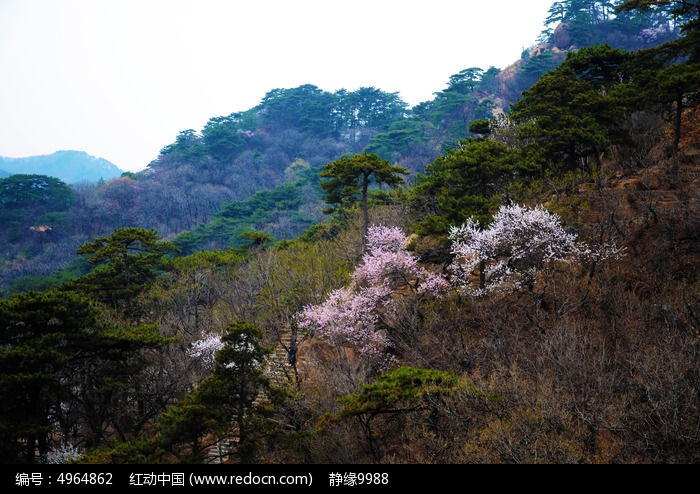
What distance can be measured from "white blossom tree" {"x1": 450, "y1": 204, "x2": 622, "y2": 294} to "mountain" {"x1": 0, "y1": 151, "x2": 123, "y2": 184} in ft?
536

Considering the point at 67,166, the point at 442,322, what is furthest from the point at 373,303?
the point at 67,166

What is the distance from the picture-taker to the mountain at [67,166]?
489 feet

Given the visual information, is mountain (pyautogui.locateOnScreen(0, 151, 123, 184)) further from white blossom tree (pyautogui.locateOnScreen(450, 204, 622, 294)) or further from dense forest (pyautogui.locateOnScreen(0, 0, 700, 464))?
white blossom tree (pyautogui.locateOnScreen(450, 204, 622, 294))

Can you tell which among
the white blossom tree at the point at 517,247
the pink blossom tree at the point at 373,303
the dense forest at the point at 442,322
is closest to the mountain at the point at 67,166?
the dense forest at the point at 442,322

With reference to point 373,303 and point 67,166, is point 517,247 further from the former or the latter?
point 67,166

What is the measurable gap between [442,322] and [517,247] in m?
4.37

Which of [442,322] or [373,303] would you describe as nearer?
[442,322]

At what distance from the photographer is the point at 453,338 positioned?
1609cm

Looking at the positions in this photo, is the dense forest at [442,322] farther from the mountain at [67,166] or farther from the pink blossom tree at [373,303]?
the mountain at [67,166]

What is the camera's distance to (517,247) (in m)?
16.5

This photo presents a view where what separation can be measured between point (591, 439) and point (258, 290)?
22686 millimetres

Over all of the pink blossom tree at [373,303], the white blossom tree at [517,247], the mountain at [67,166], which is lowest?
the pink blossom tree at [373,303]

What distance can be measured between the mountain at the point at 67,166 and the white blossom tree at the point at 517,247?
16351 cm
